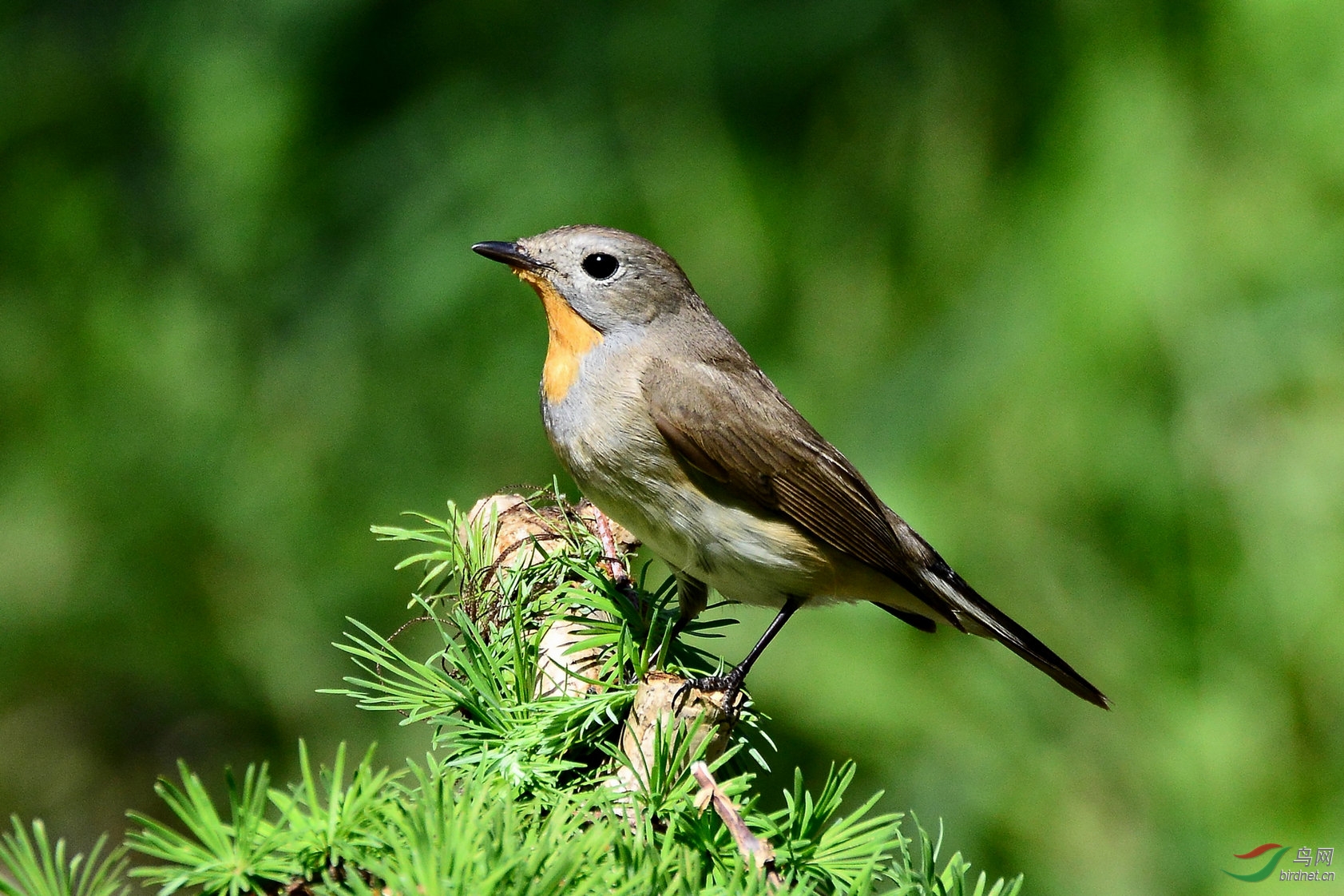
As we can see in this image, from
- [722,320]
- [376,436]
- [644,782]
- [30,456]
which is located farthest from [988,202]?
[30,456]

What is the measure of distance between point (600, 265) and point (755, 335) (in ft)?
4.19

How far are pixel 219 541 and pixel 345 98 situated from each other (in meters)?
1.61

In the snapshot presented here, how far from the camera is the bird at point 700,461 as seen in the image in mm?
2559

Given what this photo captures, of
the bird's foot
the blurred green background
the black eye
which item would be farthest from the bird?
the blurred green background

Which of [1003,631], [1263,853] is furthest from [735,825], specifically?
[1263,853]

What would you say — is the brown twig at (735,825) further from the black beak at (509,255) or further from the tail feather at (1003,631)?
the black beak at (509,255)

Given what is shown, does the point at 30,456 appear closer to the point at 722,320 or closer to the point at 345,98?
the point at 345,98

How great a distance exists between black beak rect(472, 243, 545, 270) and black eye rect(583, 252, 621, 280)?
11cm

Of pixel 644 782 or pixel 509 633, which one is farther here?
pixel 509 633

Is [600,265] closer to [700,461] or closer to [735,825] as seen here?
[700,461]

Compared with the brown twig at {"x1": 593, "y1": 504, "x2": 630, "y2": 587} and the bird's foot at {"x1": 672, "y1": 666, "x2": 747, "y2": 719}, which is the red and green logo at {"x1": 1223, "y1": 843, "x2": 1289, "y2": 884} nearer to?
the bird's foot at {"x1": 672, "y1": 666, "x2": 747, "y2": 719}

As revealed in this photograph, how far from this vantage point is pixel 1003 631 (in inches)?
110

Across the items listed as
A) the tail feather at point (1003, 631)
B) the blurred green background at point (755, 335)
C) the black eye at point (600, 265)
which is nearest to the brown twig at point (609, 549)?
the black eye at point (600, 265)

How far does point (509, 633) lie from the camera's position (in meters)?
1.95
